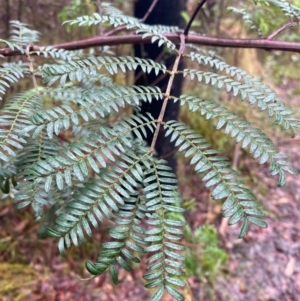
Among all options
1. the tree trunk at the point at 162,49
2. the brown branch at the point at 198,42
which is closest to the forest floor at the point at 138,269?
the tree trunk at the point at 162,49

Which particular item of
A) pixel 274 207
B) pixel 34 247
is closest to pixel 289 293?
pixel 274 207

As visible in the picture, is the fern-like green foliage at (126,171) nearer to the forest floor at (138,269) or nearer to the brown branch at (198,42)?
the brown branch at (198,42)

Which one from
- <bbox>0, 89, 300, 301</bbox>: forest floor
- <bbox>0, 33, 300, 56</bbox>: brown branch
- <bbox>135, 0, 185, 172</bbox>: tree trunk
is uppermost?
<bbox>0, 33, 300, 56</bbox>: brown branch

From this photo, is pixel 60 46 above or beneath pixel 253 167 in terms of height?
above

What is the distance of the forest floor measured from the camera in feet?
6.40

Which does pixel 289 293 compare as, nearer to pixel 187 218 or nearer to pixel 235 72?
pixel 187 218

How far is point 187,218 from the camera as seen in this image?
8.25ft

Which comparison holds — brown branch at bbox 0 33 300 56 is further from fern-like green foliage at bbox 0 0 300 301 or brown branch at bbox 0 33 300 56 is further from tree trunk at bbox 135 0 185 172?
tree trunk at bbox 135 0 185 172

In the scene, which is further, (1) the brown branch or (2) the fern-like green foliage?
(1) the brown branch

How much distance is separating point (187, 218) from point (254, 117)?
1.59 meters

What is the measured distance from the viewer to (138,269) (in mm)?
2137

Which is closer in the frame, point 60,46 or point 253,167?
point 60,46

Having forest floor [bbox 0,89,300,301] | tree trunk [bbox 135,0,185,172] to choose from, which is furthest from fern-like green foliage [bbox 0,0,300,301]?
forest floor [bbox 0,89,300,301]

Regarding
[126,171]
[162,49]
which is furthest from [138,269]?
[126,171]
